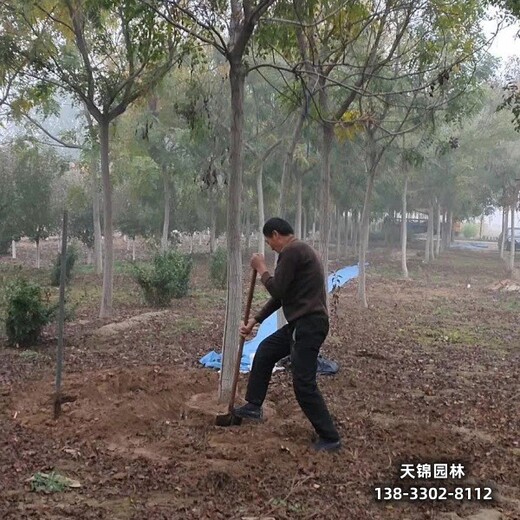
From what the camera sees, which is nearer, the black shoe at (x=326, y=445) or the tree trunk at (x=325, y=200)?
the black shoe at (x=326, y=445)

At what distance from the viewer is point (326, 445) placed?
429cm

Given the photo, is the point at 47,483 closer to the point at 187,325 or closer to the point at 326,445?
the point at 326,445

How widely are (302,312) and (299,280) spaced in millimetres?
240

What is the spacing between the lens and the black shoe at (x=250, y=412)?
4.80 m

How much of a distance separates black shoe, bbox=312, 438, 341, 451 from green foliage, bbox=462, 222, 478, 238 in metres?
49.1

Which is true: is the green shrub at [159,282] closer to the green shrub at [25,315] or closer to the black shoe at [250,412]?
the green shrub at [25,315]

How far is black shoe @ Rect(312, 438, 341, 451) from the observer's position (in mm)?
4273

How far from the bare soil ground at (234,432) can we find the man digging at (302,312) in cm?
26

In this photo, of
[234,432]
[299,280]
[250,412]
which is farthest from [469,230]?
[234,432]

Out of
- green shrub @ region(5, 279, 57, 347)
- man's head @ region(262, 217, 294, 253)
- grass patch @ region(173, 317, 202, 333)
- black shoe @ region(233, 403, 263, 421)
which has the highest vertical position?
man's head @ region(262, 217, 294, 253)

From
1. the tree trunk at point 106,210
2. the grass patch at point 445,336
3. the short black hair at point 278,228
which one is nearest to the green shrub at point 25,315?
the tree trunk at point 106,210

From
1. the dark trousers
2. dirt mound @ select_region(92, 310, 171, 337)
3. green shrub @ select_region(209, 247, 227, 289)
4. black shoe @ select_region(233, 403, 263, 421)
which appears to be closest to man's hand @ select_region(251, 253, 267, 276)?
the dark trousers

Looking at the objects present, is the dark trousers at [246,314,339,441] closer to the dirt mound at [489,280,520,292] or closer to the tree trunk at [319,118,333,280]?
the tree trunk at [319,118,333,280]

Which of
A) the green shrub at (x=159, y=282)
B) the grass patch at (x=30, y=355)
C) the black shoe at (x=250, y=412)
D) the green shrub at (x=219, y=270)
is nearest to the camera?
the black shoe at (x=250, y=412)
